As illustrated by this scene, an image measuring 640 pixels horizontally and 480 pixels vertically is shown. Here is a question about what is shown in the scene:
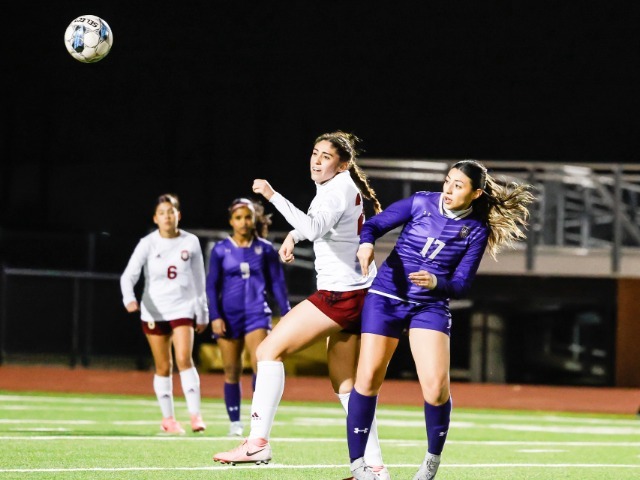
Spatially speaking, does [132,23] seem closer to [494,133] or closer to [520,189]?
[494,133]

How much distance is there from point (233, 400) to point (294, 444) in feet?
3.73

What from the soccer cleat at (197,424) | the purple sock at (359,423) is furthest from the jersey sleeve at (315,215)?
the soccer cleat at (197,424)

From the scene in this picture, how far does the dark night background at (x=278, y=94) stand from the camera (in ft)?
94.1

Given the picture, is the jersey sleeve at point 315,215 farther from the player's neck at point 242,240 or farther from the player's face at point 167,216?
the player's neck at point 242,240

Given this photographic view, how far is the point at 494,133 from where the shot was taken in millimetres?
29531

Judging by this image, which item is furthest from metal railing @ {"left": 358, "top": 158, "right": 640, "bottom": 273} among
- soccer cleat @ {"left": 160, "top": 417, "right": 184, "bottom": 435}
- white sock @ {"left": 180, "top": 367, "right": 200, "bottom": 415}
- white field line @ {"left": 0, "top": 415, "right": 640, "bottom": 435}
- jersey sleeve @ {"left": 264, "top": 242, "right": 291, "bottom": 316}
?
soccer cleat @ {"left": 160, "top": 417, "right": 184, "bottom": 435}

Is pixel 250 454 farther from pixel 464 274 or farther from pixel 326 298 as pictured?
pixel 464 274

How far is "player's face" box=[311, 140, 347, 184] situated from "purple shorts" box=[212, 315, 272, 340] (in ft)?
13.0

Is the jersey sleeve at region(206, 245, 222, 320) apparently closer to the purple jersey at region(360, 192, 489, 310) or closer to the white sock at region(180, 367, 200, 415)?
the white sock at region(180, 367, 200, 415)

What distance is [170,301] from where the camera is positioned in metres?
11.0

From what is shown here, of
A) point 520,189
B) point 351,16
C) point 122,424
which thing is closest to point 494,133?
point 351,16

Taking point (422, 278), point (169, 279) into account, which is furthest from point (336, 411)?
point (422, 278)

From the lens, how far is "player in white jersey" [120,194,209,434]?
11008 millimetres

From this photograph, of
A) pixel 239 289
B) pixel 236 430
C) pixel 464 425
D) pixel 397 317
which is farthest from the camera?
pixel 464 425
